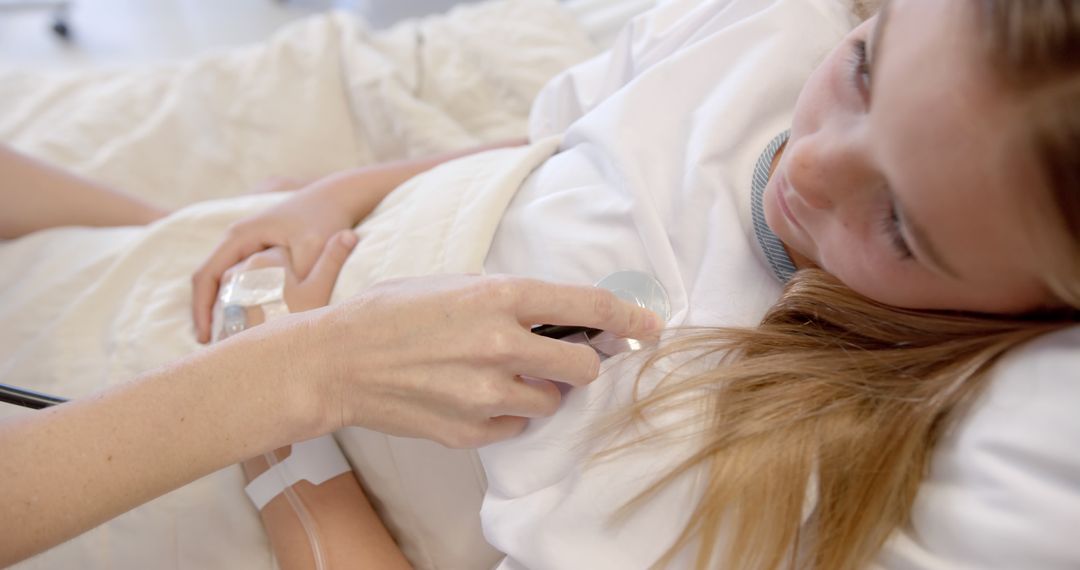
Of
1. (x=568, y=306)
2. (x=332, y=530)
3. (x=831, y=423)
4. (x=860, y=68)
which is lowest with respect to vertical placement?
(x=332, y=530)

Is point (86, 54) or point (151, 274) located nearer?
point (151, 274)

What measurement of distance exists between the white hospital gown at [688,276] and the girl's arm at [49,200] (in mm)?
566

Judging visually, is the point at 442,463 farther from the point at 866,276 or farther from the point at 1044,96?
the point at 1044,96

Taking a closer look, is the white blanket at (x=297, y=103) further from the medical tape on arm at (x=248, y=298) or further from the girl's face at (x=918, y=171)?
the girl's face at (x=918, y=171)

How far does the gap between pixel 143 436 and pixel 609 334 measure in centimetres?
38

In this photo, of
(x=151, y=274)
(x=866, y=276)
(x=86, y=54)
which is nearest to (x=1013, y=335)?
(x=866, y=276)

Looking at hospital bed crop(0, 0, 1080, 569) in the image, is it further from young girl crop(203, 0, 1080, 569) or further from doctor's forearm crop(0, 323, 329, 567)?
young girl crop(203, 0, 1080, 569)

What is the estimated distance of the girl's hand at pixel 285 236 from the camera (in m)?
0.84

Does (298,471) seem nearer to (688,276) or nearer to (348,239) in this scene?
(348,239)

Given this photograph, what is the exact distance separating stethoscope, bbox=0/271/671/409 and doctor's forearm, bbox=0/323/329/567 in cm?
7

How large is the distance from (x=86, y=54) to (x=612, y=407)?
5.85 ft

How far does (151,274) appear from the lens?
879 millimetres

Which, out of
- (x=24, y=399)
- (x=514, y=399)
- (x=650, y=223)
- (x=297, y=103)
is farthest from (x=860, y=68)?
(x=297, y=103)

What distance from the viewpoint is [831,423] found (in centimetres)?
57
